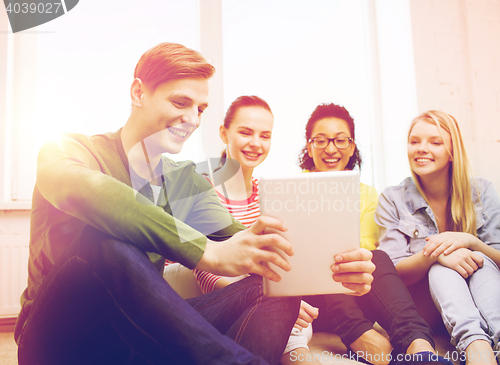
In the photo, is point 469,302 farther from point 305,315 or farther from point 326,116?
point 326,116

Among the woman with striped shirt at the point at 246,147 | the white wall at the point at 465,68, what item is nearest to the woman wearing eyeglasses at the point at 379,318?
the woman with striped shirt at the point at 246,147

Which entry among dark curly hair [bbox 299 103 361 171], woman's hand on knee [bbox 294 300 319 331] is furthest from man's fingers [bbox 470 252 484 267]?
dark curly hair [bbox 299 103 361 171]

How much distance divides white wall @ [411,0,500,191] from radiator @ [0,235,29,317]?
230cm

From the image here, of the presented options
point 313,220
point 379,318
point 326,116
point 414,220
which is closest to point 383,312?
point 379,318

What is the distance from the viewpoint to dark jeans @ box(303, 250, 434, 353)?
925 mm

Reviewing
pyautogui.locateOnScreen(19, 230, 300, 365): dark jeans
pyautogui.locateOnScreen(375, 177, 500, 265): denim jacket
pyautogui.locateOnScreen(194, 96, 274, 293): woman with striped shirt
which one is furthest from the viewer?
pyautogui.locateOnScreen(194, 96, 274, 293): woman with striped shirt

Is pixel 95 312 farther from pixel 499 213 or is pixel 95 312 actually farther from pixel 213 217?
pixel 499 213

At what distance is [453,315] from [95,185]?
102cm

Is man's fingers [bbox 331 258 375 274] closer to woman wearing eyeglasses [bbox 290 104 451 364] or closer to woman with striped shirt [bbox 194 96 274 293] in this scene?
woman wearing eyeglasses [bbox 290 104 451 364]

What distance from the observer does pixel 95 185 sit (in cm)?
55

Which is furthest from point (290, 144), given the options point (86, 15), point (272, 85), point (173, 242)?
point (173, 242)

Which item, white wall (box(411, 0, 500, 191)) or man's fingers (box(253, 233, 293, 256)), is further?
white wall (box(411, 0, 500, 191))

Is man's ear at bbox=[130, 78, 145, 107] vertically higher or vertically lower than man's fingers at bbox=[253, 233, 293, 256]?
higher

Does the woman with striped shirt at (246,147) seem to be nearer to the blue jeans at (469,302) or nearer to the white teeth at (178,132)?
the white teeth at (178,132)
